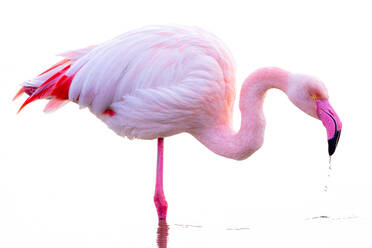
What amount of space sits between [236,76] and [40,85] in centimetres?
167

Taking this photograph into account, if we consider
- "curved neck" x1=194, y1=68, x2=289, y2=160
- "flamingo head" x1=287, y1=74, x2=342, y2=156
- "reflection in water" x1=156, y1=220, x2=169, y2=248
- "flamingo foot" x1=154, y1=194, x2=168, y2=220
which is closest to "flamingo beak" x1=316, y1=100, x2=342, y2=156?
"flamingo head" x1=287, y1=74, x2=342, y2=156

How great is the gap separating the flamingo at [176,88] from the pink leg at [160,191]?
27 cm

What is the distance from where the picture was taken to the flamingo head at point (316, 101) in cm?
666

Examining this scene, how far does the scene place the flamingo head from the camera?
21.9ft

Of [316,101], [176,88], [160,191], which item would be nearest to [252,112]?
[316,101]

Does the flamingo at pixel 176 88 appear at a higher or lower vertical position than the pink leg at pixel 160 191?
higher

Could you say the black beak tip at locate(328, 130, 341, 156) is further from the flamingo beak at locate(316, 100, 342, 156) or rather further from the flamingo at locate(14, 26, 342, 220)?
the flamingo at locate(14, 26, 342, 220)

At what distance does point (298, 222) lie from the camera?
743cm

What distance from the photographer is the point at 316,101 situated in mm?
6762

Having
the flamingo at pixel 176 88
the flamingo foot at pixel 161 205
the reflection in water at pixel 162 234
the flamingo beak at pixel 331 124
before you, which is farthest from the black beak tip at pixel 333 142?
the flamingo foot at pixel 161 205

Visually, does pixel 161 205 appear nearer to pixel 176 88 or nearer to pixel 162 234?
pixel 162 234

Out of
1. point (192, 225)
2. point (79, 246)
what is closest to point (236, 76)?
point (192, 225)

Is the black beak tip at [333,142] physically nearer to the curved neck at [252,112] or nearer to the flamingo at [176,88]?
the flamingo at [176,88]

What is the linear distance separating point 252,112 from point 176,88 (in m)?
0.64
